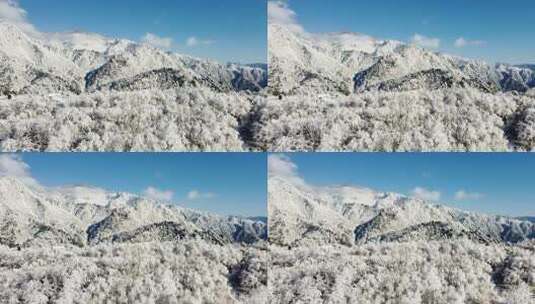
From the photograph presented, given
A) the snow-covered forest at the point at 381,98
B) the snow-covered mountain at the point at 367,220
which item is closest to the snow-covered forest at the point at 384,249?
the snow-covered mountain at the point at 367,220

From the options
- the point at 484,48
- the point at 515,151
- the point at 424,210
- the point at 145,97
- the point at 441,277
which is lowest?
the point at 441,277

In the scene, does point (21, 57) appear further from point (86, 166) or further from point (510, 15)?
point (510, 15)

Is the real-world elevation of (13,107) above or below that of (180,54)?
below

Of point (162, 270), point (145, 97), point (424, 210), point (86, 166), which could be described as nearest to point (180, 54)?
point (145, 97)

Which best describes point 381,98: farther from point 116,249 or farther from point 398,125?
point 116,249

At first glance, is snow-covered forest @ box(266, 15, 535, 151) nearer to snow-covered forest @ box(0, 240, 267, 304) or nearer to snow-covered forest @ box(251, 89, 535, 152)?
snow-covered forest @ box(251, 89, 535, 152)
